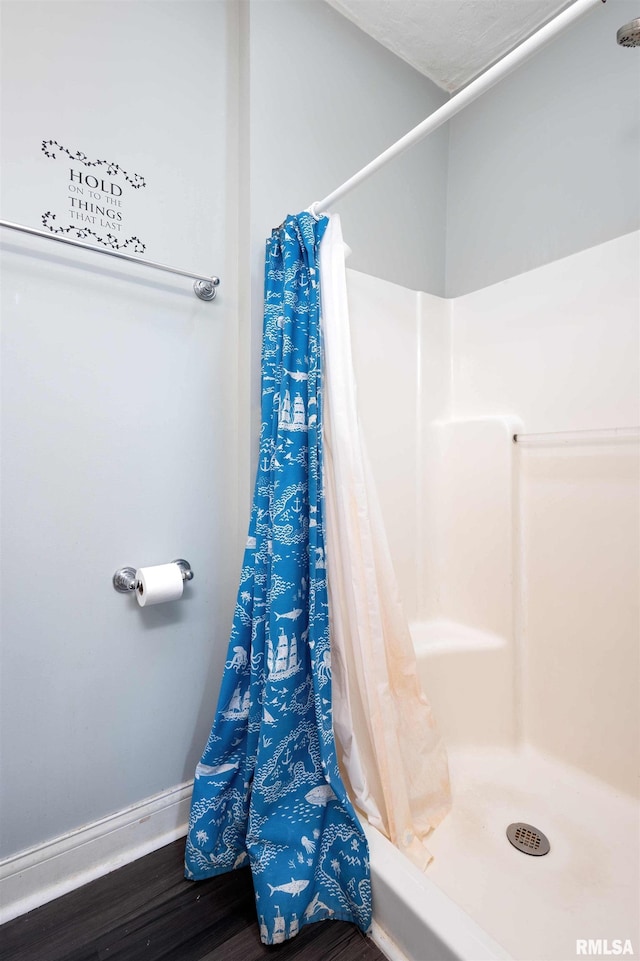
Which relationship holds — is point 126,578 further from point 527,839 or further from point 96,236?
point 527,839

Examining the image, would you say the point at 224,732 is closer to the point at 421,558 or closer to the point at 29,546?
the point at 29,546

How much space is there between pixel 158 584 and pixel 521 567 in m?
1.16

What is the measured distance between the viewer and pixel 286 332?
120cm

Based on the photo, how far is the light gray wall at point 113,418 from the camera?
3.58 ft

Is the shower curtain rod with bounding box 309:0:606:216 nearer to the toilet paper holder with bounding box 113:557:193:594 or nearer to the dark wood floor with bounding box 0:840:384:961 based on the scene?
the toilet paper holder with bounding box 113:557:193:594

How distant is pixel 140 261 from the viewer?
1180 millimetres

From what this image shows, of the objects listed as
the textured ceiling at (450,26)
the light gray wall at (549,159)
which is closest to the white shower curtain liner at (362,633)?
the light gray wall at (549,159)

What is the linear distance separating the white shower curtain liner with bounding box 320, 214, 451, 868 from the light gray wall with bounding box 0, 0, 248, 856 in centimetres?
37

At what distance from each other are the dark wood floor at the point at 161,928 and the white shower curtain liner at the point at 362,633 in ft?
0.83

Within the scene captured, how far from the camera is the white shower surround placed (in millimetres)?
1122

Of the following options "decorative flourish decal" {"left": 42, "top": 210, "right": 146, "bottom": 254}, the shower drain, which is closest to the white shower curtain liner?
the shower drain

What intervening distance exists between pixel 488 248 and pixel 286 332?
1.04 meters

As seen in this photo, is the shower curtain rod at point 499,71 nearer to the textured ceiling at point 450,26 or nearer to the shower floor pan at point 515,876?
the textured ceiling at point 450,26

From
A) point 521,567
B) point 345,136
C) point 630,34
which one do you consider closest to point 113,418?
point 345,136
